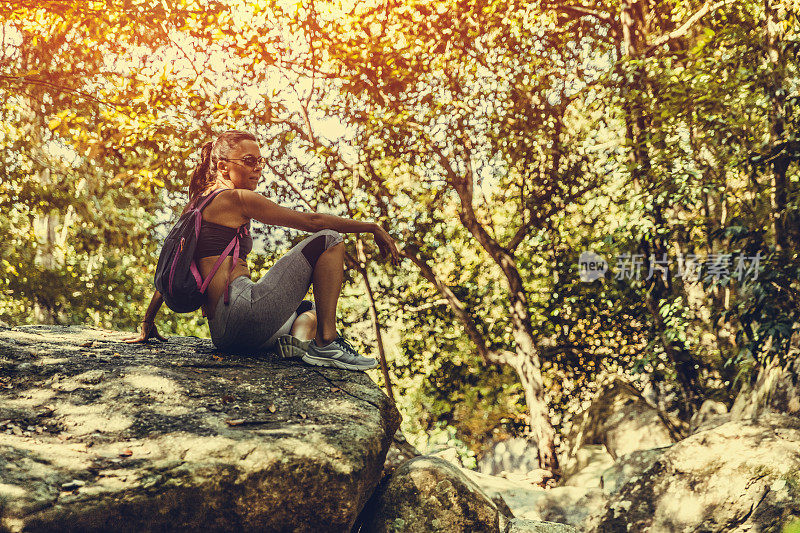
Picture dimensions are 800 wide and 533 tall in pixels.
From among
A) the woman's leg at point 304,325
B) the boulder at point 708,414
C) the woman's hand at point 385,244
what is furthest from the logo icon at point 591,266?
the woman's leg at point 304,325

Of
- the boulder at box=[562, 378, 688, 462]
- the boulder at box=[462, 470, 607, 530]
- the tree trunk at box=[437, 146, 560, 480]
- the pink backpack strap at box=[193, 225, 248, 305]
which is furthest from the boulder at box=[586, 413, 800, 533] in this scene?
the tree trunk at box=[437, 146, 560, 480]

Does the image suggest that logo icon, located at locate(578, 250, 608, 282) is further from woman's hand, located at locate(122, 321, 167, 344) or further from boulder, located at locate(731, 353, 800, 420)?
woman's hand, located at locate(122, 321, 167, 344)

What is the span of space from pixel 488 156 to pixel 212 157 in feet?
24.0

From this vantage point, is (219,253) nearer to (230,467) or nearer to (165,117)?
(230,467)

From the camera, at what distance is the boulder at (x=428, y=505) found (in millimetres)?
3922

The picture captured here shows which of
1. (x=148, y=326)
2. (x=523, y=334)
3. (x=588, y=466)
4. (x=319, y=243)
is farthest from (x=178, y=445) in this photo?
(x=588, y=466)

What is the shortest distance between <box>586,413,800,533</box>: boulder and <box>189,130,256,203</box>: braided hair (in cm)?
462

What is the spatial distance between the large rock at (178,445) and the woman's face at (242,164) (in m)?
1.29

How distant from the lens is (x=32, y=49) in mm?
11305

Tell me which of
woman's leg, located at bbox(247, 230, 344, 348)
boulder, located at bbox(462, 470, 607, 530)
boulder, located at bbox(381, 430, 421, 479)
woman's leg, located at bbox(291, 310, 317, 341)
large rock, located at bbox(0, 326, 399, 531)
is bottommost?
boulder, located at bbox(462, 470, 607, 530)

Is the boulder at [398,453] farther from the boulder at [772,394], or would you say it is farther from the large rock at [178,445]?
the boulder at [772,394]

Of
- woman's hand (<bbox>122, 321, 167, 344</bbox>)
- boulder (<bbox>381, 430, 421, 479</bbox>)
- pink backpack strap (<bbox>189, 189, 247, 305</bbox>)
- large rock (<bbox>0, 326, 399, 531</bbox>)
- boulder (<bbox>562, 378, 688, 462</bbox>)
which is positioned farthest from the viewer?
boulder (<bbox>562, 378, 688, 462</bbox>)

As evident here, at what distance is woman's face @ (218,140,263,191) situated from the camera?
4.21 metres

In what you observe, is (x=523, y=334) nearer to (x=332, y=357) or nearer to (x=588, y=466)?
(x=588, y=466)
